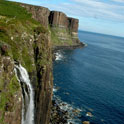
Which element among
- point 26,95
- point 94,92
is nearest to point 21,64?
point 26,95

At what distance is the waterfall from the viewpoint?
23.5 m

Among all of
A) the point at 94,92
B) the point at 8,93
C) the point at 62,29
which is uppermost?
the point at 62,29

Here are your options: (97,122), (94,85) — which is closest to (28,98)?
(97,122)

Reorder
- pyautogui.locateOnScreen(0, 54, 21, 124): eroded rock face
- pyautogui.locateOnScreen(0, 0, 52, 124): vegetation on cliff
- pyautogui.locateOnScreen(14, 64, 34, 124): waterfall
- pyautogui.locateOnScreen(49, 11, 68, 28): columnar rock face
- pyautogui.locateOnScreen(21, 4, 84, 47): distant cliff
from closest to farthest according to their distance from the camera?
pyautogui.locateOnScreen(0, 54, 21, 124): eroded rock face
pyautogui.locateOnScreen(0, 0, 52, 124): vegetation on cliff
pyautogui.locateOnScreen(14, 64, 34, 124): waterfall
pyautogui.locateOnScreen(49, 11, 68, 28): columnar rock face
pyautogui.locateOnScreen(21, 4, 84, 47): distant cliff

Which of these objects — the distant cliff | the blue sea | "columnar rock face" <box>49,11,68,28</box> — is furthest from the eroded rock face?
"columnar rock face" <box>49,11,68,28</box>

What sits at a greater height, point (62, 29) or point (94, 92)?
point (62, 29)

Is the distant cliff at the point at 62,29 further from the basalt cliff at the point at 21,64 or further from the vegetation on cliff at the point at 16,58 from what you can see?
the basalt cliff at the point at 21,64

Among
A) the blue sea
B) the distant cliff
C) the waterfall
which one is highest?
the distant cliff

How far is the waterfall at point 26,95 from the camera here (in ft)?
77.0

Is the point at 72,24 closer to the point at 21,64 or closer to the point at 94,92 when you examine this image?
the point at 94,92

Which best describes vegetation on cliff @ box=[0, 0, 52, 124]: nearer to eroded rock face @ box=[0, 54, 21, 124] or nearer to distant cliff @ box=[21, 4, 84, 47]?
eroded rock face @ box=[0, 54, 21, 124]

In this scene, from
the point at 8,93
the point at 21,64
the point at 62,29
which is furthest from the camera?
the point at 62,29

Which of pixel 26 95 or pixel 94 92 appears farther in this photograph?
pixel 94 92

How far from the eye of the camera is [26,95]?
80.3 ft
